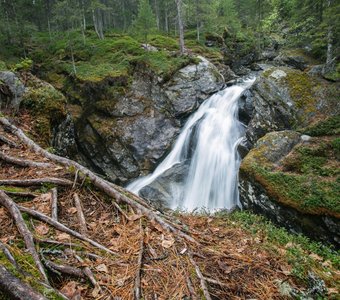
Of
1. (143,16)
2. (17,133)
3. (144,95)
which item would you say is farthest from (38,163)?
(143,16)

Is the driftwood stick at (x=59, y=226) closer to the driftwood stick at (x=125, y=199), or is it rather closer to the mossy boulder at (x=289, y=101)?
the driftwood stick at (x=125, y=199)

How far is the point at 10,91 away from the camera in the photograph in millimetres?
7258

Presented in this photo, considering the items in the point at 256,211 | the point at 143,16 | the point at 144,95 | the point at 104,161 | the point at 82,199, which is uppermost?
the point at 143,16

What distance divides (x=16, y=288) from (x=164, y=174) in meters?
12.0

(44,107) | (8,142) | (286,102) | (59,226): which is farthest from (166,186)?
(59,226)

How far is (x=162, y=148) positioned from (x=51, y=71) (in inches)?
412

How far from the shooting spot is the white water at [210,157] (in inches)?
461

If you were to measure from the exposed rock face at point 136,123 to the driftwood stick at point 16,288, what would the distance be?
13.7m

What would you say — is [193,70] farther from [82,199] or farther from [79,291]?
[79,291]

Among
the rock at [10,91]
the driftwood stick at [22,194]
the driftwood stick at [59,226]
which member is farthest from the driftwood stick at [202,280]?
Result: the rock at [10,91]

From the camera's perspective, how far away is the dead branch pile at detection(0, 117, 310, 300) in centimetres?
223

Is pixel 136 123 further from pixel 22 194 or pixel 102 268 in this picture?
pixel 102 268

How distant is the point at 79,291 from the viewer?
6.99ft

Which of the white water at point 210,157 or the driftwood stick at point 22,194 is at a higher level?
the driftwood stick at point 22,194
